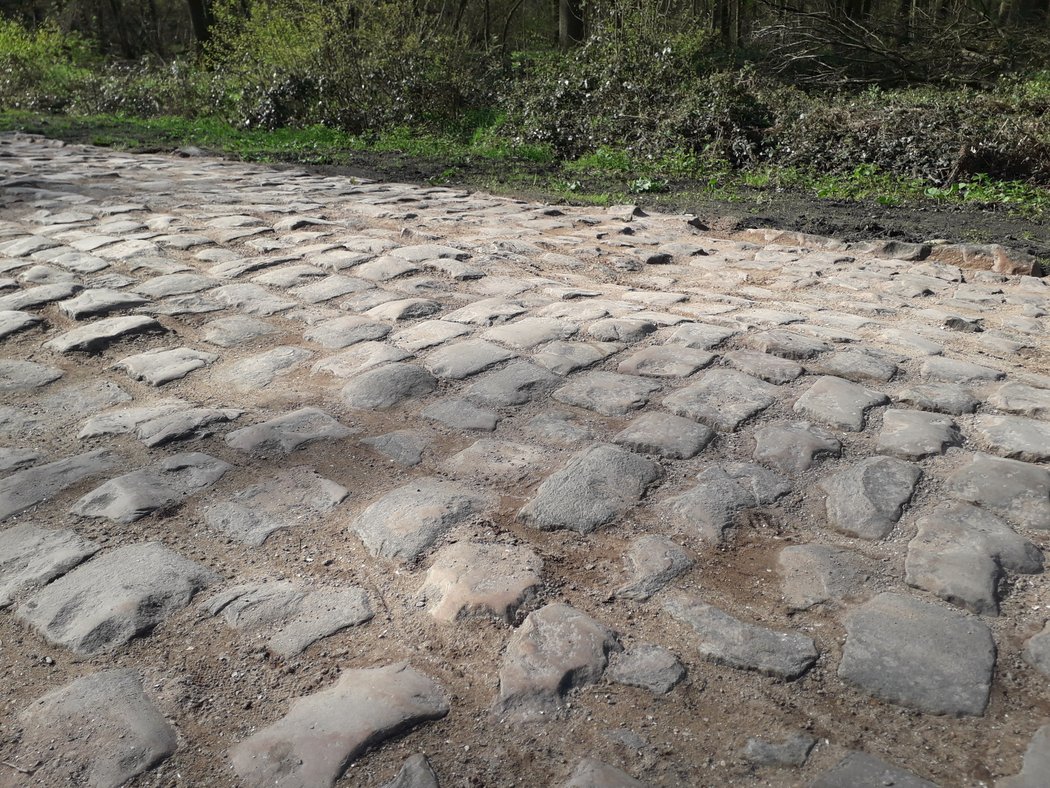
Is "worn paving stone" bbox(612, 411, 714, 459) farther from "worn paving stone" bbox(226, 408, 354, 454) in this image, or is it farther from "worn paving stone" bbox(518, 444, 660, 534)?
"worn paving stone" bbox(226, 408, 354, 454)

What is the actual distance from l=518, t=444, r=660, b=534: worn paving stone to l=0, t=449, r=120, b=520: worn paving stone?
1375 mm

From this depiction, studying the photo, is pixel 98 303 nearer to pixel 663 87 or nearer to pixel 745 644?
pixel 745 644

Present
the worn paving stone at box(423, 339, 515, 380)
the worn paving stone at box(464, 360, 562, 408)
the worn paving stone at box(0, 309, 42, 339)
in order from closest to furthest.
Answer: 1. the worn paving stone at box(464, 360, 562, 408)
2. the worn paving stone at box(423, 339, 515, 380)
3. the worn paving stone at box(0, 309, 42, 339)

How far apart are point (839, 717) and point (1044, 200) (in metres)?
6.97

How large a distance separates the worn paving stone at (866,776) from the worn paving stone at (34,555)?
1.83 meters

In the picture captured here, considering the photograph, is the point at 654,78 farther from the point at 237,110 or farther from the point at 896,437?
the point at 896,437

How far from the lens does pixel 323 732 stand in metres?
1.69

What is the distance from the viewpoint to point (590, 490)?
98.7 inches

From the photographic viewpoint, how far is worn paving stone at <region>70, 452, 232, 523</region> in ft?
8.13

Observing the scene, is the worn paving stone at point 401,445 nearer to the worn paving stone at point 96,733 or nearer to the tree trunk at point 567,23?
the worn paving stone at point 96,733

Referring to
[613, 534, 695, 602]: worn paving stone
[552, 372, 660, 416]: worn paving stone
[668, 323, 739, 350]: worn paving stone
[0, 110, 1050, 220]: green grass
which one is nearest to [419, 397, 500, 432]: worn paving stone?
[552, 372, 660, 416]: worn paving stone

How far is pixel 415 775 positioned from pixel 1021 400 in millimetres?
2474

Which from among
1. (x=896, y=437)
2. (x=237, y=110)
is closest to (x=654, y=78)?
(x=237, y=110)

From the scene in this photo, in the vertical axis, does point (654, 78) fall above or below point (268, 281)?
above
